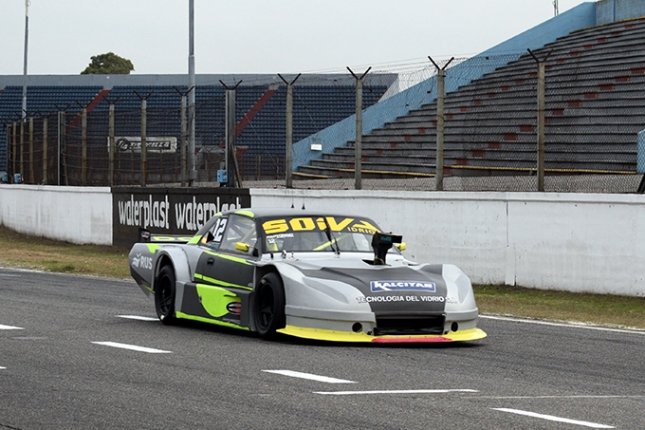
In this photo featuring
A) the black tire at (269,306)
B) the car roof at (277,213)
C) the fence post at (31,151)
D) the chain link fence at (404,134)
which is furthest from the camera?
the fence post at (31,151)

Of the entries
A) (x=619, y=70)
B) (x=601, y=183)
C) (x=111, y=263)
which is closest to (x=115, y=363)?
(x=601, y=183)

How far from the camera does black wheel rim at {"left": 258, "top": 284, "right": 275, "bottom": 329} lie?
33.7 ft

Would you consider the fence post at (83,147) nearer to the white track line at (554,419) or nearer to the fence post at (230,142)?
the fence post at (230,142)

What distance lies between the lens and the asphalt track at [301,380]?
655cm

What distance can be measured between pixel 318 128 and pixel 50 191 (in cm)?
781

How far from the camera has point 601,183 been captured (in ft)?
55.4

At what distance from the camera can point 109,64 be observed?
128 meters

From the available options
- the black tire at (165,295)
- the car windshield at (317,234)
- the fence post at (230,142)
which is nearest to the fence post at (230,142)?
the fence post at (230,142)

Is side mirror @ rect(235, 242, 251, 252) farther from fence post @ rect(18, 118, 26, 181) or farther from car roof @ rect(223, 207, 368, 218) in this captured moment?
fence post @ rect(18, 118, 26, 181)

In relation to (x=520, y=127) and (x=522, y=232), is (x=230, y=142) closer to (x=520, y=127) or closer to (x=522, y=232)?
(x=520, y=127)

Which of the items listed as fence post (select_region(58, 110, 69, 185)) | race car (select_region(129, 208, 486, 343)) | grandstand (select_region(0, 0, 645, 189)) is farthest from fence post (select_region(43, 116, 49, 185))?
race car (select_region(129, 208, 486, 343))

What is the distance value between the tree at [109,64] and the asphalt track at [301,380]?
11714 cm

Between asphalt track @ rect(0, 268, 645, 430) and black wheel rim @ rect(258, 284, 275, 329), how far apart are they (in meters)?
0.22

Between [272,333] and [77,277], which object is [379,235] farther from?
[77,277]
